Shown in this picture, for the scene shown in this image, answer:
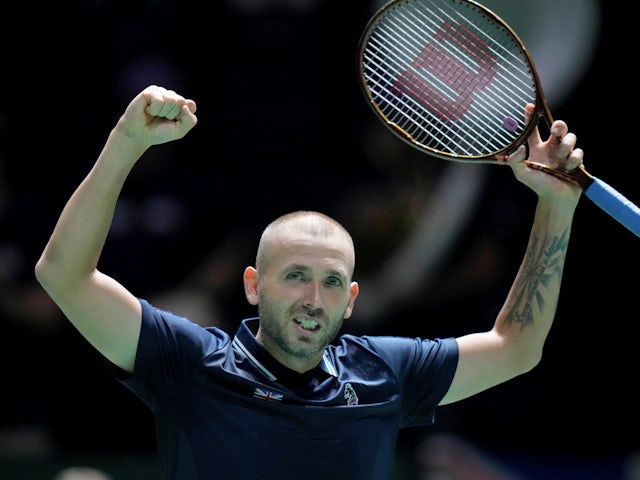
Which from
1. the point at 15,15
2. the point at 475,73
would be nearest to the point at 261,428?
the point at 475,73

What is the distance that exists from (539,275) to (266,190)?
2480 mm

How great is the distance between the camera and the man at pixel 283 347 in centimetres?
306

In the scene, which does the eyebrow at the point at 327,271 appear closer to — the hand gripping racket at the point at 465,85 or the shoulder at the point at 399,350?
the shoulder at the point at 399,350

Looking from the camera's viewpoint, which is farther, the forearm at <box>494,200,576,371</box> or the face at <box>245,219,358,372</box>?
the forearm at <box>494,200,576,371</box>

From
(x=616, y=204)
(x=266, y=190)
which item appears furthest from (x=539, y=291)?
(x=266, y=190)

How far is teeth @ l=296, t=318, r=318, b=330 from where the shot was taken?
11.0ft

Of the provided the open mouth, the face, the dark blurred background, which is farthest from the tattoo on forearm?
the dark blurred background

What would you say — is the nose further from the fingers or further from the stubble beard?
the fingers

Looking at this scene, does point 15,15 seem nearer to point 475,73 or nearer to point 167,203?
point 167,203

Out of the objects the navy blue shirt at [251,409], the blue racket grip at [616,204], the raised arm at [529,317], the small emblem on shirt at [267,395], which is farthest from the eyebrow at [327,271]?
the blue racket grip at [616,204]

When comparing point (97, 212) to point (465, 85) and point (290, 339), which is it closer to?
point (290, 339)

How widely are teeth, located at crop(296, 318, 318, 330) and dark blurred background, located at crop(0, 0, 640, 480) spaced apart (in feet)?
7.99

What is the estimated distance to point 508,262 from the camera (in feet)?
20.1

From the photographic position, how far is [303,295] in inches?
132
